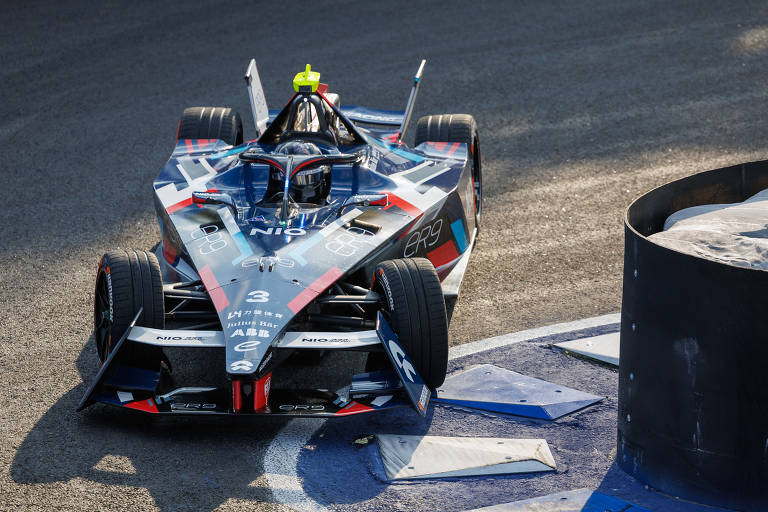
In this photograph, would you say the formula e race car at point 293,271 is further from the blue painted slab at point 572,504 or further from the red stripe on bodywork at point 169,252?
the blue painted slab at point 572,504

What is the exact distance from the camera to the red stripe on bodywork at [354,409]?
16.7ft

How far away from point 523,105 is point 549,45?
2.26 m

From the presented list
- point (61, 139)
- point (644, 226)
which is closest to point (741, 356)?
point (644, 226)

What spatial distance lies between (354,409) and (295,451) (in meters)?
0.39

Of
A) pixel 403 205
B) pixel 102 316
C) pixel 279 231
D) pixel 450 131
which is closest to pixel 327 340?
pixel 279 231

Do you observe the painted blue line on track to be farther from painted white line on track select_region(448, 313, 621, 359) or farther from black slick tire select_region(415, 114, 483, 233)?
black slick tire select_region(415, 114, 483, 233)

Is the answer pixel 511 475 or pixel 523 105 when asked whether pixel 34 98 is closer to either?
pixel 523 105

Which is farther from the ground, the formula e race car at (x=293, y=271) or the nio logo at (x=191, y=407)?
the formula e race car at (x=293, y=271)

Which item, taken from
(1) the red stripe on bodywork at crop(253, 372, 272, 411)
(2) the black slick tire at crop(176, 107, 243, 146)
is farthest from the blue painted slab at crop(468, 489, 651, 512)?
(2) the black slick tire at crop(176, 107, 243, 146)

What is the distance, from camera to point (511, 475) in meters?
4.94

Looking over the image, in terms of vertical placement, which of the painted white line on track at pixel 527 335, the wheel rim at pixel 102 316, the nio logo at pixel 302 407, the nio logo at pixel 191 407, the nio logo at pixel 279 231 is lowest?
the painted white line on track at pixel 527 335

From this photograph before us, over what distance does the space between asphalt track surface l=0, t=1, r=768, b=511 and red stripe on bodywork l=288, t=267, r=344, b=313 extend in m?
0.67

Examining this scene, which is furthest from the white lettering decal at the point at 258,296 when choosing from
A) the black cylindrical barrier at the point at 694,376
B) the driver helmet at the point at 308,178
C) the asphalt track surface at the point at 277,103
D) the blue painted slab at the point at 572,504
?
the black cylindrical barrier at the point at 694,376

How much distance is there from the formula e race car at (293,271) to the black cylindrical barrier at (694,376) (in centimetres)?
116
